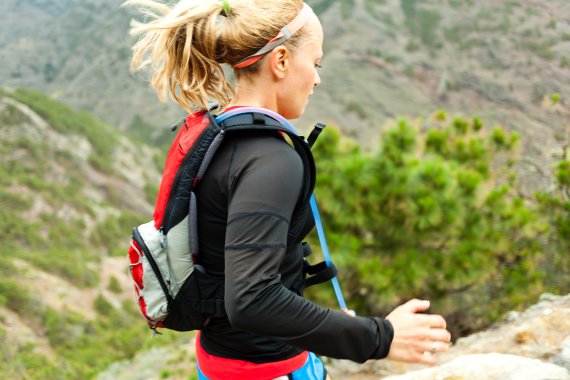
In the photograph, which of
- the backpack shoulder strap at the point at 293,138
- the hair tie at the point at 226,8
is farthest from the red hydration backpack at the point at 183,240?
the hair tie at the point at 226,8

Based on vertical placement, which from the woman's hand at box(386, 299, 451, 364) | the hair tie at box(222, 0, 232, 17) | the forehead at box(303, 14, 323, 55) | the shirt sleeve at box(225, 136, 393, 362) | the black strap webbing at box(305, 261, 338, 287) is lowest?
the black strap webbing at box(305, 261, 338, 287)

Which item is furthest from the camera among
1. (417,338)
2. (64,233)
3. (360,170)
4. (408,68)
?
(408,68)

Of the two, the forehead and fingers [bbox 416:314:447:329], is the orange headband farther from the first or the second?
fingers [bbox 416:314:447:329]

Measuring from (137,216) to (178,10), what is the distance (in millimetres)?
38732

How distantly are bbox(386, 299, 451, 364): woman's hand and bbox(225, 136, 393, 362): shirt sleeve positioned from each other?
7cm

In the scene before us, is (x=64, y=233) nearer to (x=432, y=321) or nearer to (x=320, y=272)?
(x=320, y=272)

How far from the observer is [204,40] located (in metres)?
1.13

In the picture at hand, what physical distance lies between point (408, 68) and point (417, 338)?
65804mm

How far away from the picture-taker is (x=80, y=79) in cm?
7638

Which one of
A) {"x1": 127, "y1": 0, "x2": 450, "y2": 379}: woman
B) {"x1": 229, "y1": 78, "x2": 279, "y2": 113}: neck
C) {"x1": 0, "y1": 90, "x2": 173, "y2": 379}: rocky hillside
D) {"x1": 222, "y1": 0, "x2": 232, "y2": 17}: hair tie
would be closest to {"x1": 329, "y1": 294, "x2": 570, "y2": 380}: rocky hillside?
{"x1": 127, "y1": 0, "x2": 450, "y2": 379}: woman

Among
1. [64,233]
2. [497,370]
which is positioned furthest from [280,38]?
[64,233]

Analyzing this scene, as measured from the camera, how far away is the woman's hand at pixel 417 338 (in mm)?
982

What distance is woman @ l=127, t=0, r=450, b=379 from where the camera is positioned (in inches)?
35.1

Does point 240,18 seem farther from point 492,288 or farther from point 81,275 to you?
point 81,275
